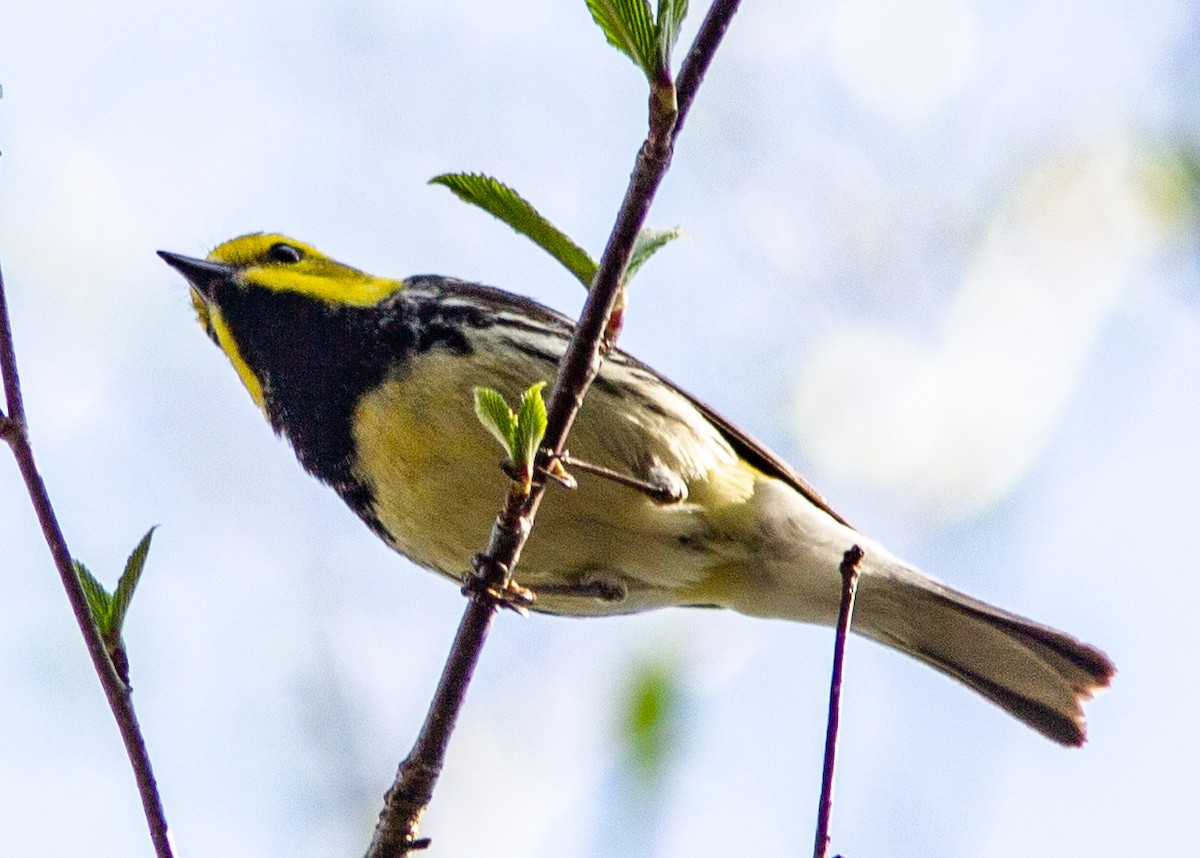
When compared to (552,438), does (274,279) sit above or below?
above

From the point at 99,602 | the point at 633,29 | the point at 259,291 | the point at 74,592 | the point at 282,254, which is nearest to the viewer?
the point at 633,29

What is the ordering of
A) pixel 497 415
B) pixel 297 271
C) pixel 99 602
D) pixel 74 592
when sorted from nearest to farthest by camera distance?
pixel 74 592 < pixel 497 415 < pixel 99 602 < pixel 297 271

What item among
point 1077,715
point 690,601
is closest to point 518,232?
point 690,601

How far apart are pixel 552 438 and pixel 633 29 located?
84 centimetres

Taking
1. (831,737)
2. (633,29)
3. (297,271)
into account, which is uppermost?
(297,271)

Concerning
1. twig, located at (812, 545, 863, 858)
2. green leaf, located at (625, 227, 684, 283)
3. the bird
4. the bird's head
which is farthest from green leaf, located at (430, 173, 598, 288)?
the bird's head

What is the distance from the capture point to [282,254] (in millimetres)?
4949

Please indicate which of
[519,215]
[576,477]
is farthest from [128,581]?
[576,477]

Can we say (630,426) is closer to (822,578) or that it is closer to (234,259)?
(822,578)

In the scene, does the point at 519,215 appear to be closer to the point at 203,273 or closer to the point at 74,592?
the point at 74,592

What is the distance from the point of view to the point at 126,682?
244 centimetres

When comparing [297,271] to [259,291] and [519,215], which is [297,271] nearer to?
[259,291]

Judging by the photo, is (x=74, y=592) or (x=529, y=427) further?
(x=529, y=427)

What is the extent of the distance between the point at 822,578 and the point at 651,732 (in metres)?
1.33
